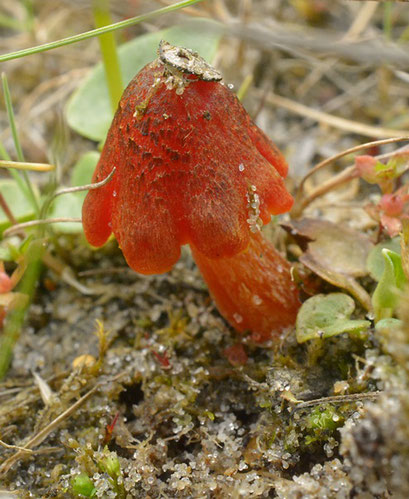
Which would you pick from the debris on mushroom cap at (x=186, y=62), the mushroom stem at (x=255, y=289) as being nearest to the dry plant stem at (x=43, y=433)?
the mushroom stem at (x=255, y=289)

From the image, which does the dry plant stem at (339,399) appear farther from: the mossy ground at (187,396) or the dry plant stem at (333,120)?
the dry plant stem at (333,120)

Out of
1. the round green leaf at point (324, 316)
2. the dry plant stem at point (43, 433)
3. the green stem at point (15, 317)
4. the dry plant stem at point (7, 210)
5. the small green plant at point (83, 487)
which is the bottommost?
the small green plant at point (83, 487)

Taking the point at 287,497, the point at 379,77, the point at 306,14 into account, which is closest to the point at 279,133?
the point at 379,77

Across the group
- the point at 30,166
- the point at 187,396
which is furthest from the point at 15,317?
the point at 187,396

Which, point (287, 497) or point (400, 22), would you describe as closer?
point (287, 497)

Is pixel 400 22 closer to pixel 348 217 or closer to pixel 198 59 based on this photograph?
pixel 348 217

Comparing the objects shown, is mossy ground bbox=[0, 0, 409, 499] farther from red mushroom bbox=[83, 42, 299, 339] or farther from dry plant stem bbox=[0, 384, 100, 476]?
red mushroom bbox=[83, 42, 299, 339]
